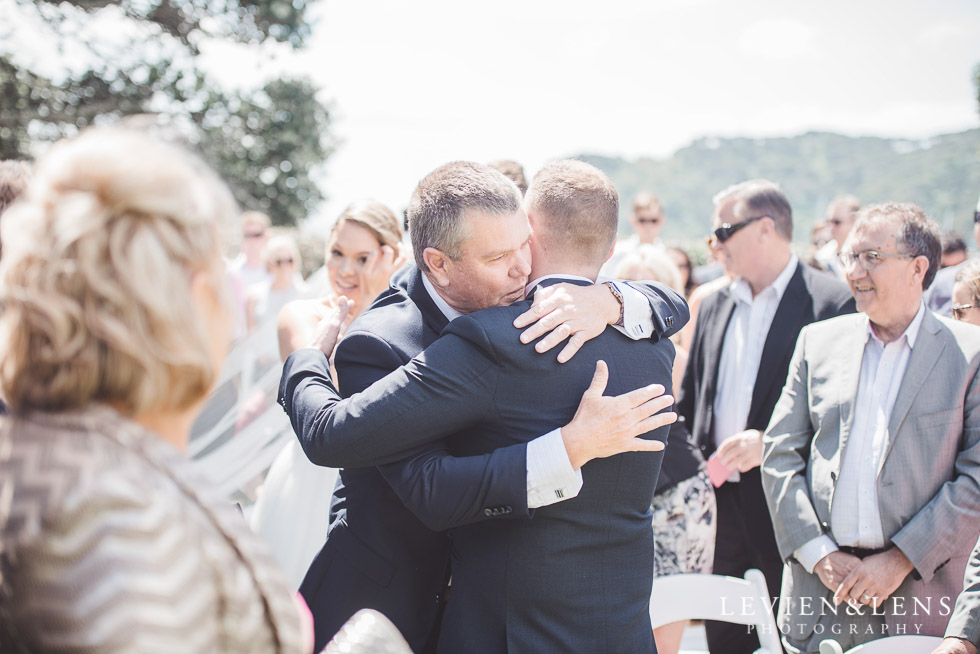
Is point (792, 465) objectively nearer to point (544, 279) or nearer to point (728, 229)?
point (728, 229)

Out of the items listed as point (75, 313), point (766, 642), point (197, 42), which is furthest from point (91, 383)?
point (197, 42)

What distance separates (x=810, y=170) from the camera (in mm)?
101812

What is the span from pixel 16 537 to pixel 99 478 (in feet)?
0.41

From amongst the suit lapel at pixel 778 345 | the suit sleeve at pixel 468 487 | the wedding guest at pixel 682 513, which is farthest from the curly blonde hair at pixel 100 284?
the suit lapel at pixel 778 345

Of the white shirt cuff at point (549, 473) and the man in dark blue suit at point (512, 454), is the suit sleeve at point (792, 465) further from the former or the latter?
the white shirt cuff at point (549, 473)

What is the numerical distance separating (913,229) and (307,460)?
281cm

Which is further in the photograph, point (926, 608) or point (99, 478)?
point (926, 608)

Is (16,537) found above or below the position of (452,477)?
above

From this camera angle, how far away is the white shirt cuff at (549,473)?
172 cm

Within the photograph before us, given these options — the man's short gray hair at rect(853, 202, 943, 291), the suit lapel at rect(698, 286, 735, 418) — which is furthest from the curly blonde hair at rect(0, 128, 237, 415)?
the suit lapel at rect(698, 286, 735, 418)

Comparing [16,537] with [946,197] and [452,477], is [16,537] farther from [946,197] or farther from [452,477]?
[946,197]

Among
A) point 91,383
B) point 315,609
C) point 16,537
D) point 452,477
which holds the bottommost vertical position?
point 315,609

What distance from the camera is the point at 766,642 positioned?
2.63 m

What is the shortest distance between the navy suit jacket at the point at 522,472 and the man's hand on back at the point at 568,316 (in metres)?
0.04
